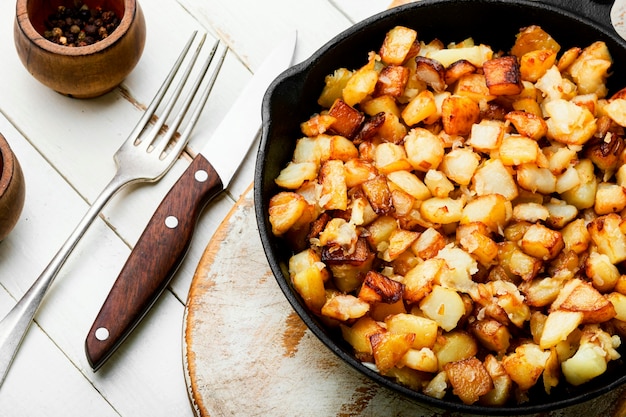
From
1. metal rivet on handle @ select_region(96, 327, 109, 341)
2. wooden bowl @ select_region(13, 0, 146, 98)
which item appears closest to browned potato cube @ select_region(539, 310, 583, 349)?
metal rivet on handle @ select_region(96, 327, 109, 341)

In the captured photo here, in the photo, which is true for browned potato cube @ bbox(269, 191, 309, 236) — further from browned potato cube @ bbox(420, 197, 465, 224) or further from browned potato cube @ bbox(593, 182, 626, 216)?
browned potato cube @ bbox(593, 182, 626, 216)

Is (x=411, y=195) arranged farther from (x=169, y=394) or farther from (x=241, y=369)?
(x=169, y=394)

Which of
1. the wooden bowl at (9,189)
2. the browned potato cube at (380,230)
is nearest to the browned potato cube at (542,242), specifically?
the browned potato cube at (380,230)

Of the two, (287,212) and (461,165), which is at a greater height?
(287,212)

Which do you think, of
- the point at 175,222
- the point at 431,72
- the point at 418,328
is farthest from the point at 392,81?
the point at 175,222

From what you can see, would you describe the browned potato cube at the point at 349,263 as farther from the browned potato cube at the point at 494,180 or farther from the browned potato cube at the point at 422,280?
the browned potato cube at the point at 494,180

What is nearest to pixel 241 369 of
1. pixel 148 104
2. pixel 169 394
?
pixel 169 394

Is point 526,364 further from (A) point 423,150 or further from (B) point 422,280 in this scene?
(A) point 423,150
